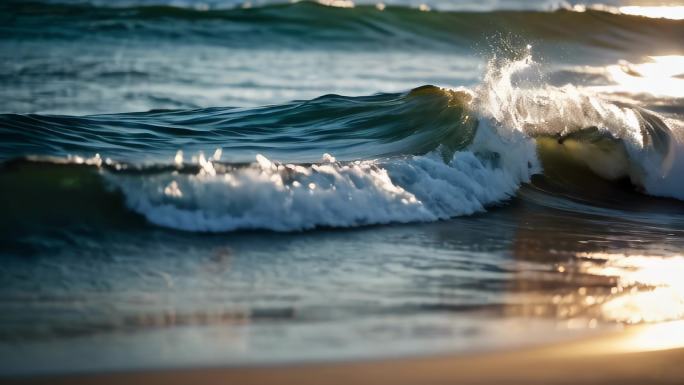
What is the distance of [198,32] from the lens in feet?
65.1

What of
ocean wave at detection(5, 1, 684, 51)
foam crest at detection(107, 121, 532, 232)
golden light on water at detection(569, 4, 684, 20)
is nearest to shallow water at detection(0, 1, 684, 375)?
foam crest at detection(107, 121, 532, 232)

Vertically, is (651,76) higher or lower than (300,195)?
higher

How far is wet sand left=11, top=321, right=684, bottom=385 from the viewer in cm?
366

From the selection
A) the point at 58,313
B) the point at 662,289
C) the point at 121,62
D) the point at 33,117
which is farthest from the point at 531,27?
the point at 58,313

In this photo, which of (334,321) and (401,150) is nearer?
(334,321)

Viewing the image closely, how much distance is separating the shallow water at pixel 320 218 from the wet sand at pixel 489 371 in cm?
10

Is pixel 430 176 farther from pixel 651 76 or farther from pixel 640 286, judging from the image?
pixel 651 76

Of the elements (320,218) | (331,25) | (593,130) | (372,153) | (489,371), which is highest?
(331,25)

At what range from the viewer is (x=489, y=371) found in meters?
3.89

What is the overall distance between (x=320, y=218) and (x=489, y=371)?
2.58 m

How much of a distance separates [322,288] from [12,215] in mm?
2116

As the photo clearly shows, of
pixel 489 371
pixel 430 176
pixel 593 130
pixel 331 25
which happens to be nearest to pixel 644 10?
pixel 331 25

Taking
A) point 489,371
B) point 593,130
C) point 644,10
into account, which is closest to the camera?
point 489,371

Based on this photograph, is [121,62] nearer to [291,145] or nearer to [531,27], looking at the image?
[291,145]
